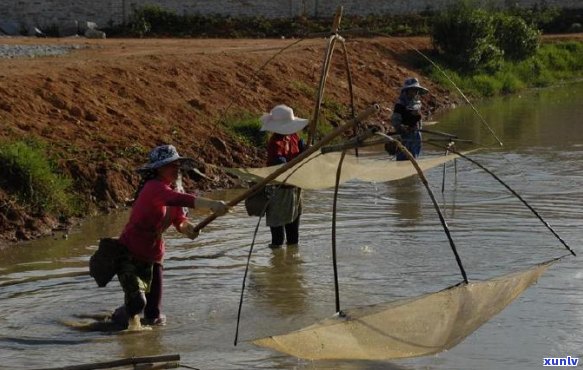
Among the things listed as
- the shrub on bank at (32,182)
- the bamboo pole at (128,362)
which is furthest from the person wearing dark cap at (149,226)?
the shrub on bank at (32,182)

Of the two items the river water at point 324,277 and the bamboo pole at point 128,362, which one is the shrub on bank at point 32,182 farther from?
the bamboo pole at point 128,362

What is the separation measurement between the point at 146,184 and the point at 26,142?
4.98 meters

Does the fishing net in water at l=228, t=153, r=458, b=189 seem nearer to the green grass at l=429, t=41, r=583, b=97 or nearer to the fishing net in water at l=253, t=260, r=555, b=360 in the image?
the fishing net in water at l=253, t=260, r=555, b=360

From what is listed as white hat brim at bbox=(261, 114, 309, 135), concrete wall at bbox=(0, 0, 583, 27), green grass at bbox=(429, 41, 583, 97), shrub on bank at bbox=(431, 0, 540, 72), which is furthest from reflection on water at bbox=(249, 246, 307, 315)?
concrete wall at bbox=(0, 0, 583, 27)

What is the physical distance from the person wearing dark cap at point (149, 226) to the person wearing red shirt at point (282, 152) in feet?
7.61

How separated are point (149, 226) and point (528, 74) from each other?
23.9 meters

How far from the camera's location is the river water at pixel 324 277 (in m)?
7.52

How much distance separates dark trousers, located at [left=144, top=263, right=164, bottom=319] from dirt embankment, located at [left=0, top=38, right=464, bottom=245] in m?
3.02

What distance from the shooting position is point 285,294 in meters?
9.11

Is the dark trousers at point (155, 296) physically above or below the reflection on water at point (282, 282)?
above

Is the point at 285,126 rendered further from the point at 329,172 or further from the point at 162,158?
the point at 162,158

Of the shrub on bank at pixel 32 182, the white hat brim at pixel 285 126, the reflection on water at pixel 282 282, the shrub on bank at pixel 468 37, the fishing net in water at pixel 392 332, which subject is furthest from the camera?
the shrub on bank at pixel 468 37

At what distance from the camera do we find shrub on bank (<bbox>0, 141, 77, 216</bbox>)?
1129 cm

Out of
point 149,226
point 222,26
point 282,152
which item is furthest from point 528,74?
point 149,226
